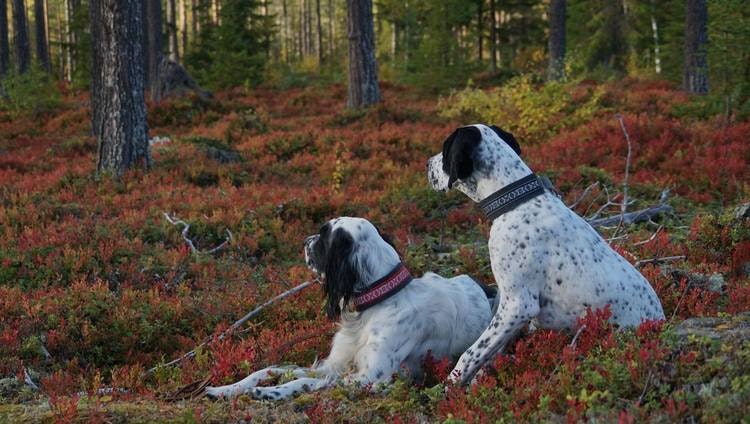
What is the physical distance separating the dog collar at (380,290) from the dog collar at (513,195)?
825 millimetres

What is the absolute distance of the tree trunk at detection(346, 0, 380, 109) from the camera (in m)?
19.7

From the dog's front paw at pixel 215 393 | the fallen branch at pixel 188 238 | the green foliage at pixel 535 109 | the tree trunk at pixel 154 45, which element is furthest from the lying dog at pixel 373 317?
the tree trunk at pixel 154 45

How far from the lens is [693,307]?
5.36 m

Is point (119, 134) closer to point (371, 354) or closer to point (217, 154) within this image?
point (217, 154)

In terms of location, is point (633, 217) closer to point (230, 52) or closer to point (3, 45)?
point (230, 52)

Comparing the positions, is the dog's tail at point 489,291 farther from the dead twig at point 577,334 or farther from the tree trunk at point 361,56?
the tree trunk at point 361,56

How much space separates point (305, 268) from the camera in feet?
27.1

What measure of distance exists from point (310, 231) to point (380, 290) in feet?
18.1

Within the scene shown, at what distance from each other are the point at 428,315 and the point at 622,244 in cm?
398

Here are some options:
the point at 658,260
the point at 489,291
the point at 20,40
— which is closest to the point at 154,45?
the point at 20,40

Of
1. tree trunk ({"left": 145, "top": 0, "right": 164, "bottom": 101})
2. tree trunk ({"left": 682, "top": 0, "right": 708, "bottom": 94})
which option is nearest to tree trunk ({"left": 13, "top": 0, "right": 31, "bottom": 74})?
tree trunk ({"left": 145, "top": 0, "right": 164, "bottom": 101})

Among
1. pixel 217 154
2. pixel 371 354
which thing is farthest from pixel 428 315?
pixel 217 154

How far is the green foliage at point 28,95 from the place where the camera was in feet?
77.7

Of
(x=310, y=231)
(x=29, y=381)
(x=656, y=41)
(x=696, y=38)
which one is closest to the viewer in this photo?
(x=29, y=381)
